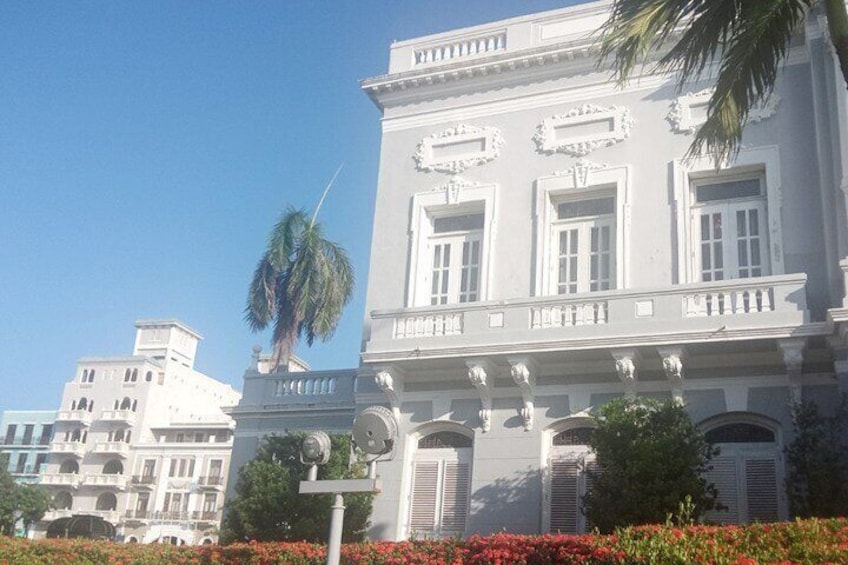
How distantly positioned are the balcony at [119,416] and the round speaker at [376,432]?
6816 centimetres

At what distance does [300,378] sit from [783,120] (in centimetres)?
1180

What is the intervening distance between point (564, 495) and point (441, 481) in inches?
94.5

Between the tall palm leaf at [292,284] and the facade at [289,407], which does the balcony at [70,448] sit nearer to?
the tall palm leaf at [292,284]

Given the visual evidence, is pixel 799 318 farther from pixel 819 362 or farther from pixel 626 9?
pixel 626 9

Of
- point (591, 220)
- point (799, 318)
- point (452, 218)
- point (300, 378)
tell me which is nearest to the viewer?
point (799, 318)

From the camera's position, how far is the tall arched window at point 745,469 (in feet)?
48.1

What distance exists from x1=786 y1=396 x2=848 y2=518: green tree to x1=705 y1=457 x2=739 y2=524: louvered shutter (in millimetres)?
975

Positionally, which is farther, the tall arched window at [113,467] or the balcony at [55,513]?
the tall arched window at [113,467]

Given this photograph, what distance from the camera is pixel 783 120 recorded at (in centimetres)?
1669

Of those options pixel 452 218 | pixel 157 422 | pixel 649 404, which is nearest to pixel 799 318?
pixel 649 404

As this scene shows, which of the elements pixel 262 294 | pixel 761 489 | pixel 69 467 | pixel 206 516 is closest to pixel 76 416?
pixel 69 467

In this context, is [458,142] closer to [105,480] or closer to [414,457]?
[414,457]

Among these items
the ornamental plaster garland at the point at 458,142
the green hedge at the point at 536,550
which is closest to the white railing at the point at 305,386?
the ornamental plaster garland at the point at 458,142

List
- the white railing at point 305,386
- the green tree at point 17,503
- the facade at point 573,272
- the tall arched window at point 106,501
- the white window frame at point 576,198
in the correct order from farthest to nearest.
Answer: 1. the tall arched window at point 106,501
2. the green tree at point 17,503
3. the white railing at point 305,386
4. the white window frame at point 576,198
5. the facade at point 573,272
